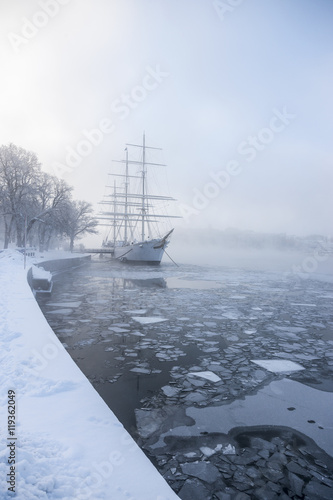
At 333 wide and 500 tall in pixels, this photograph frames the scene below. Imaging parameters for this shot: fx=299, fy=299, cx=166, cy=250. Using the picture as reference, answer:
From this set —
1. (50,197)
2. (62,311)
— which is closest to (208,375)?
(62,311)

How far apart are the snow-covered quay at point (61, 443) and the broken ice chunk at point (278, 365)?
3.28 meters

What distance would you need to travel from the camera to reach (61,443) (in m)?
2.41

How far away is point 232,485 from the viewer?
8.57ft

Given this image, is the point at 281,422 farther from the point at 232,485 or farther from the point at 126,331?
the point at 126,331

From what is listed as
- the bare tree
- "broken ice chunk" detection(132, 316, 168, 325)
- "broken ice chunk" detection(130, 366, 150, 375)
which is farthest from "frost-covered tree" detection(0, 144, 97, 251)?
"broken ice chunk" detection(130, 366, 150, 375)

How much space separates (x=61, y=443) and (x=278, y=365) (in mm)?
4182

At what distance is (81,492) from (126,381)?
270 centimetres

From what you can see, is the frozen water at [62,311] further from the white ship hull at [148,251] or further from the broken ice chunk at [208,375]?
the white ship hull at [148,251]

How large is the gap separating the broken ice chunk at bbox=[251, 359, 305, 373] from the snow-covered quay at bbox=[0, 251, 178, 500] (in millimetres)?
3282

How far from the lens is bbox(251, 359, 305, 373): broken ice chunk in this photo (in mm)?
5227

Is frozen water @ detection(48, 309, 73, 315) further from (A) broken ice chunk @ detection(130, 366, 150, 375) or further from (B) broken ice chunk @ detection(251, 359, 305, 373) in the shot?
(B) broken ice chunk @ detection(251, 359, 305, 373)

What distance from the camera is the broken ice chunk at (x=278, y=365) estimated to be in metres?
5.23

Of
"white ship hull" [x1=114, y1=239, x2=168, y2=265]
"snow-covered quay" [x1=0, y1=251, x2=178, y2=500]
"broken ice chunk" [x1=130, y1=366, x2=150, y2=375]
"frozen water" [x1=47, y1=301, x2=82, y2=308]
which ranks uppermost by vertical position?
"white ship hull" [x1=114, y1=239, x2=168, y2=265]

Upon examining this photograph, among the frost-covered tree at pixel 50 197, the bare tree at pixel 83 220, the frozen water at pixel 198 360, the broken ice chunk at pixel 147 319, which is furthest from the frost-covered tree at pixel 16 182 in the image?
the broken ice chunk at pixel 147 319
